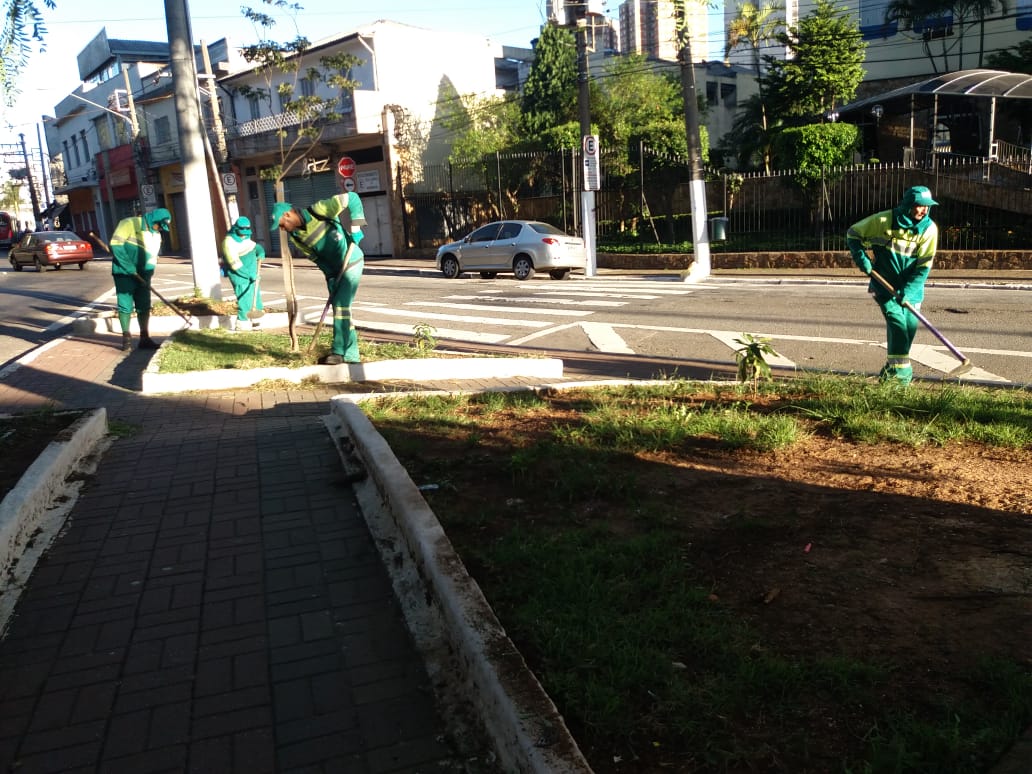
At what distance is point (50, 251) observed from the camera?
105ft

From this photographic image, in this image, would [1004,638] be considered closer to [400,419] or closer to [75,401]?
[400,419]

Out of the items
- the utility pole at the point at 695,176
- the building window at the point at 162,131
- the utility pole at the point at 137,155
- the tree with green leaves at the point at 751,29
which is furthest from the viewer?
the building window at the point at 162,131

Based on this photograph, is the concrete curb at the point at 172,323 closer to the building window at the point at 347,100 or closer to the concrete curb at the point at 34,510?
the concrete curb at the point at 34,510

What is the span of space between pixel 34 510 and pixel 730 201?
2220 centimetres

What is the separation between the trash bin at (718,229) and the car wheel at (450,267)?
7.04 meters

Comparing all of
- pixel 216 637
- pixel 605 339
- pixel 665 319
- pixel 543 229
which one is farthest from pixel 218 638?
pixel 543 229

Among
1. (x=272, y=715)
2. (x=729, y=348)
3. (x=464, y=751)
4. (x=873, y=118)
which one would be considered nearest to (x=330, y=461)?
(x=272, y=715)

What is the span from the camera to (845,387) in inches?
248

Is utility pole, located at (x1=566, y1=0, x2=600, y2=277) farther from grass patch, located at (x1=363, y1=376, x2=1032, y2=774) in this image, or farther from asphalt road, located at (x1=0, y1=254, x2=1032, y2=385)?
grass patch, located at (x1=363, y1=376, x2=1032, y2=774)

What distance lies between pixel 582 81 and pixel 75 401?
1555cm

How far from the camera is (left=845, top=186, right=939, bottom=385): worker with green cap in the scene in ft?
23.0

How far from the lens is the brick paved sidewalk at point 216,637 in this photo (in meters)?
2.72

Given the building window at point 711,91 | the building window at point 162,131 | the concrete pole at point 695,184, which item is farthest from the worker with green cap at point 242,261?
the building window at point 162,131

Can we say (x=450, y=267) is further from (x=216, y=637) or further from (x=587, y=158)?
(x=216, y=637)
